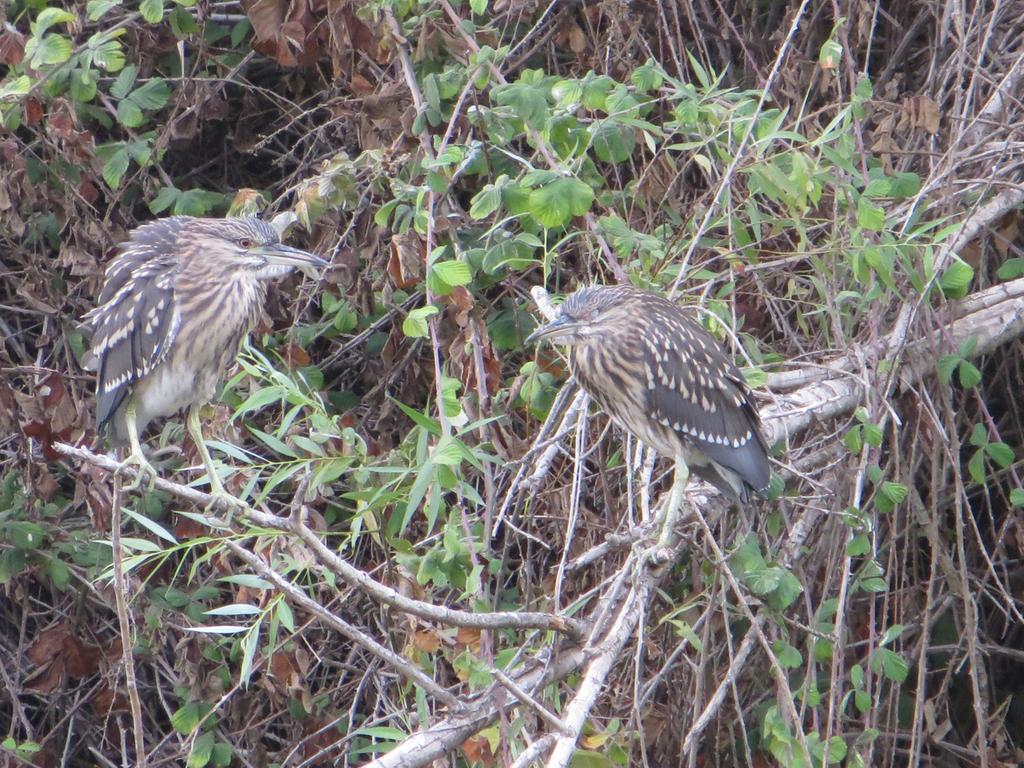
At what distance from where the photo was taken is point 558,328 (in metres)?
3.39

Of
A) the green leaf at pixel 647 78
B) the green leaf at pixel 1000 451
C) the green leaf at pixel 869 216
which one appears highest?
the green leaf at pixel 647 78

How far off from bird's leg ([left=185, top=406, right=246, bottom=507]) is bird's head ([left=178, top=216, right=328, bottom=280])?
1.28ft

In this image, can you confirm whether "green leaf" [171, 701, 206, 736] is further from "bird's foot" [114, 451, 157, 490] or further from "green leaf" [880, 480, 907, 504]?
"green leaf" [880, 480, 907, 504]

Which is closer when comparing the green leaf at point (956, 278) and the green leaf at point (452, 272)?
the green leaf at point (452, 272)

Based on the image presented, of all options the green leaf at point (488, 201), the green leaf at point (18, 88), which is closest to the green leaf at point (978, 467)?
the green leaf at point (488, 201)

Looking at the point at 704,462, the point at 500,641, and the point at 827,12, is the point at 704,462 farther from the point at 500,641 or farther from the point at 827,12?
the point at 827,12

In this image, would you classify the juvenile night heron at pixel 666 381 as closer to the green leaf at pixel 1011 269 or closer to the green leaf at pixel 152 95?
the green leaf at pixel 1011 269

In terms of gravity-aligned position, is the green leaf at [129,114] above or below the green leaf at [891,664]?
above

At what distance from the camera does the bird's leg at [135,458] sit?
330cm

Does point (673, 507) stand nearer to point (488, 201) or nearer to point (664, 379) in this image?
point (664, 379)

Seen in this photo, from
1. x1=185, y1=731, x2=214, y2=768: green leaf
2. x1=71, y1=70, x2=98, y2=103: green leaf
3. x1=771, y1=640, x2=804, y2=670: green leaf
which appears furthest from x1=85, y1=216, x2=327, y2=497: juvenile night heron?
x1=771, y1=640, x2=804, y2=670: green leaf

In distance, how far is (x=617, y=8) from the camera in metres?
3.88

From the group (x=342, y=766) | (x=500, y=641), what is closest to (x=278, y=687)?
(x=342, y=766)

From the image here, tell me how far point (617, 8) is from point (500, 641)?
5.97ft
